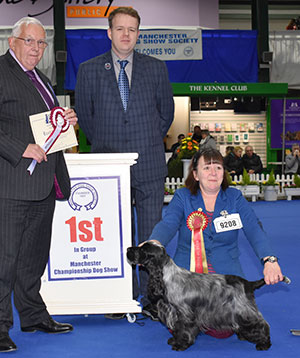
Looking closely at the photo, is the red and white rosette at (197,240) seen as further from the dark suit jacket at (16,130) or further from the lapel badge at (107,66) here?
the lapel badge at (107,66)

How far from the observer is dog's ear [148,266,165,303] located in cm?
245

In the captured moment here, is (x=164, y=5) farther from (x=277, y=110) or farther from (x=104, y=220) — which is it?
(x=104, y=220)

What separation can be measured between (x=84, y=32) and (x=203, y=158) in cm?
966

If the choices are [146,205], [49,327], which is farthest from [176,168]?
[49,327]

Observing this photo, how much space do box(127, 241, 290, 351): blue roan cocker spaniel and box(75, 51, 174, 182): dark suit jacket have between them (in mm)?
771

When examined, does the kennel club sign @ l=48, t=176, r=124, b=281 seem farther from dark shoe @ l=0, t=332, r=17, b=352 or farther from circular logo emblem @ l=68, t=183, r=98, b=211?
dark shoe @ l=0, t=332, r=17, b=352

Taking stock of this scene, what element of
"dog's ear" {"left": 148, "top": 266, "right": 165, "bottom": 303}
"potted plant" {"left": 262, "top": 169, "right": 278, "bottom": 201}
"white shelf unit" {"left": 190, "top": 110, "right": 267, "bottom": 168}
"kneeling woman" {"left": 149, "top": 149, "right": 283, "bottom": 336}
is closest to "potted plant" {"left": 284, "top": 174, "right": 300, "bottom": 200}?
"potted plant" {"left": 262, "top": 169, "right": 278, "bottom": 201}

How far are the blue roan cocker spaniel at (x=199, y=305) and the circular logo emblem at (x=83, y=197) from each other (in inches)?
24.2

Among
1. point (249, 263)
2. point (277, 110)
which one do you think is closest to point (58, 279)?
point (249, 263)

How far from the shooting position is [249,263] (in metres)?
4.52

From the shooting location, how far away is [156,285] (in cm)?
248

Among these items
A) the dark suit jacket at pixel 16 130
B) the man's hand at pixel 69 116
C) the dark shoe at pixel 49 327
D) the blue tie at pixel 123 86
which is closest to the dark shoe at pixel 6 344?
the dark shoe at pixel 49 327

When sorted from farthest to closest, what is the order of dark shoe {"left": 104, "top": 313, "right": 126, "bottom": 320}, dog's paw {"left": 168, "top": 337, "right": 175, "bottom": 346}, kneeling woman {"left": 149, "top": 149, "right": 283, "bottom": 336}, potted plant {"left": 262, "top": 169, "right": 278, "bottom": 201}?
1. potted plant {"left": 262, "top": 169, "right": 278, "bottom": 201}
2. dark shoe {"left": 104, "top": 313, "right": 126, "bottom": 320}
3. kneeling woman {"left": 149, "top": 149, "right": 283, "bottom": 336}
4. dog's paw {"left": 168, "top": 337, "right": 175, "bottom": 346}

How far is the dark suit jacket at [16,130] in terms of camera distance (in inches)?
97.0
